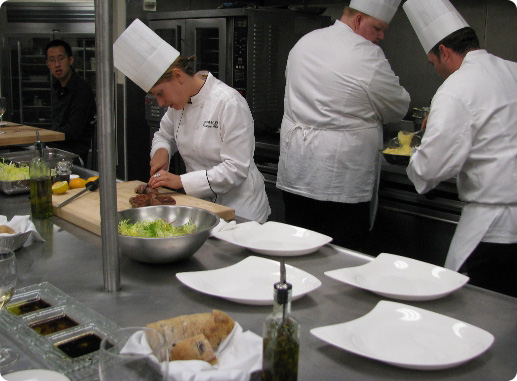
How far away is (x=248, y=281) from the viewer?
1512 millimetres

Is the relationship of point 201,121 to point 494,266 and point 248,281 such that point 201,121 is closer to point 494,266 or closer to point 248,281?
point 248,281

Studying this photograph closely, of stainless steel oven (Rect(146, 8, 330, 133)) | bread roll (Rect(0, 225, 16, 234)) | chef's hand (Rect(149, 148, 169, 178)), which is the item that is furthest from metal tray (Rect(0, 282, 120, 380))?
stainless steel oven (Rect(146, 8, 330, 133))

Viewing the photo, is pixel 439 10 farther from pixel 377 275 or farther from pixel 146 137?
pixel 146 137

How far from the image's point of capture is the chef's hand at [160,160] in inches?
109

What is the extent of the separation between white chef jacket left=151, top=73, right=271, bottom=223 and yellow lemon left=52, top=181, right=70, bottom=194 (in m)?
0.49

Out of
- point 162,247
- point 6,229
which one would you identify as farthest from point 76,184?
point 162,247

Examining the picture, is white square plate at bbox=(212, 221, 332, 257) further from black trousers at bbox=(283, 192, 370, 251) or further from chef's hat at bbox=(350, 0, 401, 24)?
chef's hat at bbox=(350, 0, 401, 24)

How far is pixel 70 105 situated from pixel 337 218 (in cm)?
276

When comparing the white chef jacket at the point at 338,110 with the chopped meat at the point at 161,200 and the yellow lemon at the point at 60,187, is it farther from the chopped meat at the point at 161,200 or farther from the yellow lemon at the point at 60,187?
the yellow lemon at the point at 60,187

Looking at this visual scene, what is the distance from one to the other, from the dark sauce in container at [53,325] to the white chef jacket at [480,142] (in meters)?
1.57

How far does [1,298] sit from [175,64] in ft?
5.10

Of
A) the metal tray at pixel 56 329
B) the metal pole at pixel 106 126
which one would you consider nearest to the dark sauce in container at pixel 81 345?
the metal tray at pixel 56 329

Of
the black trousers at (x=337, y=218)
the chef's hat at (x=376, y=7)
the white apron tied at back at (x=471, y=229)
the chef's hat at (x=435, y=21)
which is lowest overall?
the black trousers at (x=337, y=218)

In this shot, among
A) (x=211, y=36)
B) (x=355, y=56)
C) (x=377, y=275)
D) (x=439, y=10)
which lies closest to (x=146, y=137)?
(x=211, y=36)
